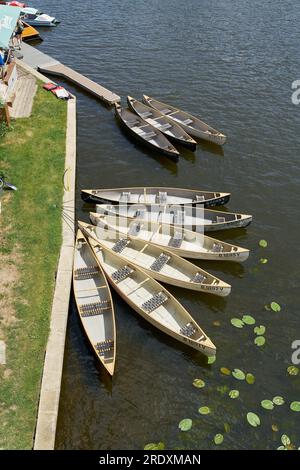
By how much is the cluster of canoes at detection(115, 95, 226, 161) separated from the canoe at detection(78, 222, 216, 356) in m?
13.4

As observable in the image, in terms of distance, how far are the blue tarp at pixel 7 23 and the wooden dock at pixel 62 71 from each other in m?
7.58

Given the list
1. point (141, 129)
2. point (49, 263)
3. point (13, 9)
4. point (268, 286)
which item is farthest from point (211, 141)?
point (13, 9)

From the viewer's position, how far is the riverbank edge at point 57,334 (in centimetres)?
2022

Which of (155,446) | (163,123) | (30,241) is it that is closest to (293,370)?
(155,446)

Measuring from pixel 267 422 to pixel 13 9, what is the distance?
44071 mm

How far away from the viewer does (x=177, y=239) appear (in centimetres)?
3092

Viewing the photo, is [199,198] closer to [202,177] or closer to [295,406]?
[202,177]

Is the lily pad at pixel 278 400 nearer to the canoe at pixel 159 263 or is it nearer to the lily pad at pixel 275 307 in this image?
the lily pad at pixel 275 307

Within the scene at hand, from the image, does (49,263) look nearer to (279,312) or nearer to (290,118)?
(279,312)

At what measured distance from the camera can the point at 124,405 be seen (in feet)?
74.2

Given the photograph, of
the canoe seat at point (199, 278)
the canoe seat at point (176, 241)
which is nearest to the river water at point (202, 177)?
the canoe seat at point (199, 278)

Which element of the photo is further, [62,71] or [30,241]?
[62,71]

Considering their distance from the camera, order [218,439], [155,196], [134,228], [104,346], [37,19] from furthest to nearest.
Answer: [37,19]
[155,196]
[134,228]
[104,346]
[218,439]

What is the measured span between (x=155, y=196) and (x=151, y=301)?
11.0m
